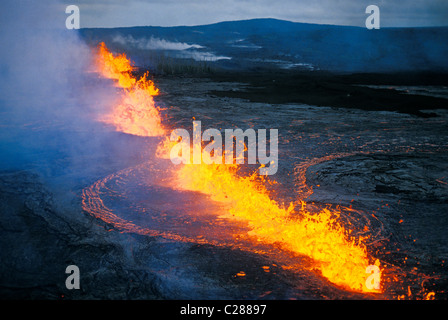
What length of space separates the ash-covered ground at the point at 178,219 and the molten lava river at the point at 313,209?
2 cm

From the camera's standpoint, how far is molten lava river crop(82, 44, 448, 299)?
11.4ft

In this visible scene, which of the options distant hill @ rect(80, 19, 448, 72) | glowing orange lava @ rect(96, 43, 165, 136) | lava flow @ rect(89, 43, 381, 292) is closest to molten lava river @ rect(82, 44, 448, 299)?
lava flow @ rect(89, 43, 381, 292)

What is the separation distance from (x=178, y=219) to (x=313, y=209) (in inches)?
70.3

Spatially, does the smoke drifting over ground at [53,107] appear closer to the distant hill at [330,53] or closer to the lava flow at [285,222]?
the lava flow at [285,222]

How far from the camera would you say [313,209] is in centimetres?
491

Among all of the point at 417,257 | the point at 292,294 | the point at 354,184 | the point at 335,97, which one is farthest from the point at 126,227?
the point at 335,97

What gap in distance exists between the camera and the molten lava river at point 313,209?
3.47 meters

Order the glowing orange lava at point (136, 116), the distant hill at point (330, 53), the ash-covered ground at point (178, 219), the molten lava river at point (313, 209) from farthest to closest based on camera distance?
1. the distant hill at point (330, 53)
2. the glowing orange lava at point (136, 116)
3. the molten lava river at point (313, 209)
4. the ash-covered ground at point (178, 219)

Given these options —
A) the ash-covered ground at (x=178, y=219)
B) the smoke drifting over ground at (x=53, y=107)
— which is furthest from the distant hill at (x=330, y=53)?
the ash-covered ground at (x=178, y=219)

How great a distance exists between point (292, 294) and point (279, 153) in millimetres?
4580

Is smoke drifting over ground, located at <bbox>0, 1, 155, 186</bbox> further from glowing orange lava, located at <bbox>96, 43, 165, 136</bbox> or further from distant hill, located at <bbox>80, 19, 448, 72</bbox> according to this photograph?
distant hill, located at <bbox>80, 19, 448, 72</bbox>

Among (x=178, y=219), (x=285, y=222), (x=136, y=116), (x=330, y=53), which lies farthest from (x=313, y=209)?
(x=330, y=53)

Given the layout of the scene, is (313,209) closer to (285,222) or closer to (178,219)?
(285,222)
